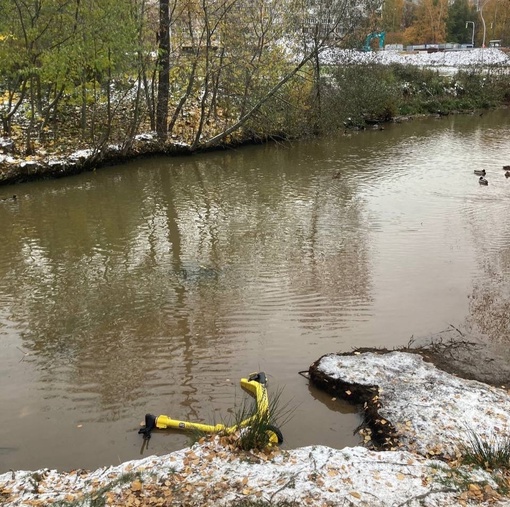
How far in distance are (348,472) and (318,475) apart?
0.85 feet

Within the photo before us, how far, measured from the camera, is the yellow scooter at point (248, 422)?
4.90 meters

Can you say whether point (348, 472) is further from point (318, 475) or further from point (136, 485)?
point (136, 485)

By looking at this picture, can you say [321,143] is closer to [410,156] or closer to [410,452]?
[410,156]

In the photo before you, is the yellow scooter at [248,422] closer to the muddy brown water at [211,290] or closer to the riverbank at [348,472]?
the muddy brown water at [211,290]

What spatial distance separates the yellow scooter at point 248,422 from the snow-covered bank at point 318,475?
24cm

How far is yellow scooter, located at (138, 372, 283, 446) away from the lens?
4901mm

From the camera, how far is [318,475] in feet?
14.3

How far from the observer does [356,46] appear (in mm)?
27172

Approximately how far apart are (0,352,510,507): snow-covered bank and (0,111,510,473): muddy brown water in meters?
0.56

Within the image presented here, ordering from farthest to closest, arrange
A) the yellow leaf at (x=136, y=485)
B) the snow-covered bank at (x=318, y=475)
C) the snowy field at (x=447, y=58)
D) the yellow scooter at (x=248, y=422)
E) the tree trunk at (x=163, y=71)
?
the snowy field at (x=447, y=58)
the tree trunk at (x=163, y=71)
the yellow scooter at (x=248, y=422)
the yellow leaf at (x=136, y=485)
the snow-covered bank at (x=318, y=475)

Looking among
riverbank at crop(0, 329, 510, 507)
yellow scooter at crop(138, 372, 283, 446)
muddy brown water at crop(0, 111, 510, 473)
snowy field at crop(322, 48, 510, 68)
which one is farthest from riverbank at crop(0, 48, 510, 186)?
riverbank at crop(0, 329, 510, 507)

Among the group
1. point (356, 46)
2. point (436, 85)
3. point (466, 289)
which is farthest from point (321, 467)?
point (436, 85)

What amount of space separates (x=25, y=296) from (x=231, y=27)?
14.7 m

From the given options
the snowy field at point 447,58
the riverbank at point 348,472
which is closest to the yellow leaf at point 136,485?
the riverbank at point 348,472
